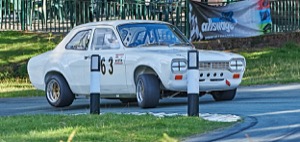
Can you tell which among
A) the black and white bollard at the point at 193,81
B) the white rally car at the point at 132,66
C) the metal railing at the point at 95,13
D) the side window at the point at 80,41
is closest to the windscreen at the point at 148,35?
the white rally car at the point at 132,66

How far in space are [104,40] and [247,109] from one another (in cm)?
337

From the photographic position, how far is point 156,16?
3039cm

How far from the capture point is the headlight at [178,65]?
14711mm

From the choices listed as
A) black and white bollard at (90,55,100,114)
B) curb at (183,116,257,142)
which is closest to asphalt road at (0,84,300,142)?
curb at (183,116,257,142)

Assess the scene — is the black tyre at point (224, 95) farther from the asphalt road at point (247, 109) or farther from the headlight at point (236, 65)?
the headlight at point (236, 65)

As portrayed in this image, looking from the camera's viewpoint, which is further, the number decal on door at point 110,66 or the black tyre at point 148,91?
the number decal on door at point 110,66

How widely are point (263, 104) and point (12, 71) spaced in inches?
501

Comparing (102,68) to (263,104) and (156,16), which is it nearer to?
(263,104)

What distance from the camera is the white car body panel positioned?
1491cm

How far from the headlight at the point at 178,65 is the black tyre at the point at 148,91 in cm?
49

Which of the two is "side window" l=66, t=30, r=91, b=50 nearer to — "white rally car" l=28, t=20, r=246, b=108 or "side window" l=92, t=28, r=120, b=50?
"white rally car" l=28, t=20, r=246, b=108

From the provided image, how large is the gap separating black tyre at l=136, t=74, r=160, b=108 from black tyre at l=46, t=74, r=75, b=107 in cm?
185

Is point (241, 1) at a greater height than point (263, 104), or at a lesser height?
greater

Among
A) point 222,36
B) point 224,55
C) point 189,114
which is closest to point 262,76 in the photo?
point 222,36
